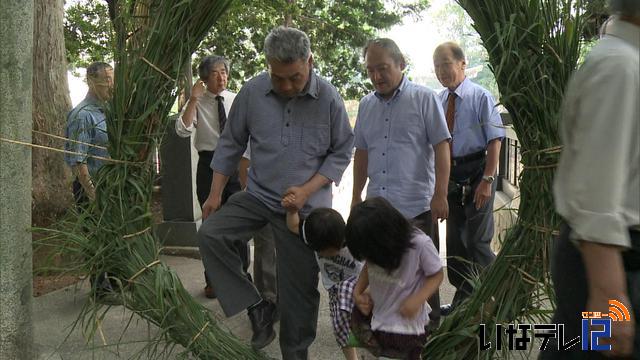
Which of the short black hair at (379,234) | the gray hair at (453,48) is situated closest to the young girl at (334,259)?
the short black hair at (379,234)

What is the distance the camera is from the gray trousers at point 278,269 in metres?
3.31

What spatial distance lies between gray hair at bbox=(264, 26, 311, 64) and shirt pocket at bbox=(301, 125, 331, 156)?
386 millimetres

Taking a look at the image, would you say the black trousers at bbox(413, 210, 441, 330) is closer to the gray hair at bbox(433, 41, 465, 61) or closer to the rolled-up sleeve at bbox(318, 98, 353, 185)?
the rolled-up sleeve at bbox(318, 98, 353, 185)

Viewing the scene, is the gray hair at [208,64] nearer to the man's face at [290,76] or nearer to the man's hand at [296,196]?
the man's face at [290,76]

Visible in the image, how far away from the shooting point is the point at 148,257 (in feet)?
10.8

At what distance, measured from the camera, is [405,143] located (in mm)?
3781

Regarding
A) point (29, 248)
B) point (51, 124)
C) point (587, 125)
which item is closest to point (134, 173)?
point (29, 248)

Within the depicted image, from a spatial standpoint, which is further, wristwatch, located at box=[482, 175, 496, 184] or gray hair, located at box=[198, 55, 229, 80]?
gray hair, located at box=[198, 55, 229, 80]

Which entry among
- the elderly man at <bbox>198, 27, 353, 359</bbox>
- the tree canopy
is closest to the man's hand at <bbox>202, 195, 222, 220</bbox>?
the elderly man at <bbox>198, 27, 353, 359</bbox>

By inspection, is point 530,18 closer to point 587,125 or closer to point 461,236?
point 587,125

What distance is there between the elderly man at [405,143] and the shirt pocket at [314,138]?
0.52 m

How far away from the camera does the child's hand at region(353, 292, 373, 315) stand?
2.89 metres

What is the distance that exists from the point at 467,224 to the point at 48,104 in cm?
490

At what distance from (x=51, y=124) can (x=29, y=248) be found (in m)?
4.14
